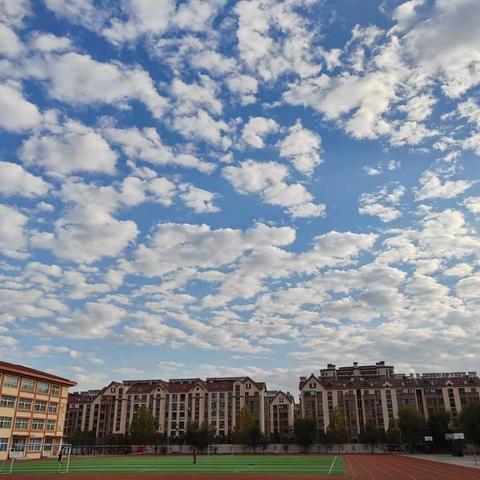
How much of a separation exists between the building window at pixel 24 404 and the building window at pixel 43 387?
8.66 feet

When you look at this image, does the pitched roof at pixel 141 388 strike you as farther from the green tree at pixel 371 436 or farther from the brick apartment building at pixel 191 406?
the green tree at pixel 371 436

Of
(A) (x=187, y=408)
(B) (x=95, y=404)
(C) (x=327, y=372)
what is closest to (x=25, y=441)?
(A) (x=187, y=408)

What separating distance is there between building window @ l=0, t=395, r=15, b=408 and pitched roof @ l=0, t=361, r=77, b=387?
115 inches

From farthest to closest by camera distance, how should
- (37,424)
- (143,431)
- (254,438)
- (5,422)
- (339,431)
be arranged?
(143,431)
(339,431)
(254,438)
(37,424)
(5,422)

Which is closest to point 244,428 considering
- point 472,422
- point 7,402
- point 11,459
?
point 472,422

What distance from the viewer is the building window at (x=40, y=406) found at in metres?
66.1

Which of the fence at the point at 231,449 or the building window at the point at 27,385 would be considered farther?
the fence at the point at 231,449

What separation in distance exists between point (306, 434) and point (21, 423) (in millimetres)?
45642

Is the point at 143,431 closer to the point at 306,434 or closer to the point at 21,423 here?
the point at 306,434

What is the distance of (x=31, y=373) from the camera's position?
64.6m

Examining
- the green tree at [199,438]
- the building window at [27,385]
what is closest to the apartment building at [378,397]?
the green tree at [199,438]

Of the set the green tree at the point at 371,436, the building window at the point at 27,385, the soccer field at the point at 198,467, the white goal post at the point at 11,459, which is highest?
the building window at the point at 27,385

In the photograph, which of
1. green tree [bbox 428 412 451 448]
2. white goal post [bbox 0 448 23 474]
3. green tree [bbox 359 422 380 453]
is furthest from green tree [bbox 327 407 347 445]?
white goal post [bbox 0 448 23 474]

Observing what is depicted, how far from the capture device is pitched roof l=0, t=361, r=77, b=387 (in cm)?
5975
